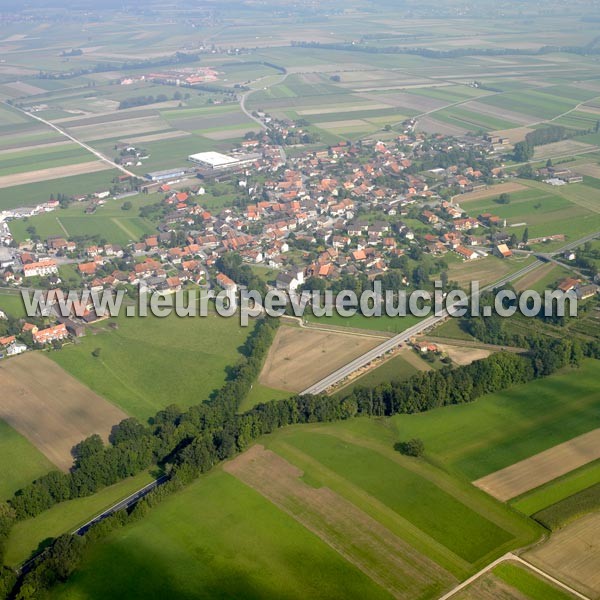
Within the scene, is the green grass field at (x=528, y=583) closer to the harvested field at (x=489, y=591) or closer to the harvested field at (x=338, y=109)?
the harvested field at (x=489, y=591)

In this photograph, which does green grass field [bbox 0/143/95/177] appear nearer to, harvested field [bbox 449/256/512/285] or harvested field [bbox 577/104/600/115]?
harvested field [bbox 449/256/512/285]

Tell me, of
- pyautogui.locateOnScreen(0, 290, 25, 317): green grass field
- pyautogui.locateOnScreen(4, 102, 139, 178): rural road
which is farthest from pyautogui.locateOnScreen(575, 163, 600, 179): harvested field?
pyautogui.locateOnScreen(0, 290, 25, 317): green grass field

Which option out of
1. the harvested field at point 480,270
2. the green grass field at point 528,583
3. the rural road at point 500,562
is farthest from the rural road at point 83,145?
the green grass field at point 528,583

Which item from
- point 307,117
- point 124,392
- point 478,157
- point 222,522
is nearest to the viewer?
point 222,522

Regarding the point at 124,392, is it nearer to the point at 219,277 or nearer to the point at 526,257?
the point at 219,277

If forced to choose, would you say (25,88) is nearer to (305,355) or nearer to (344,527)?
(305,355)

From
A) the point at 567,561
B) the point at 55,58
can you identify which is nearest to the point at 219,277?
the point at 567,561
